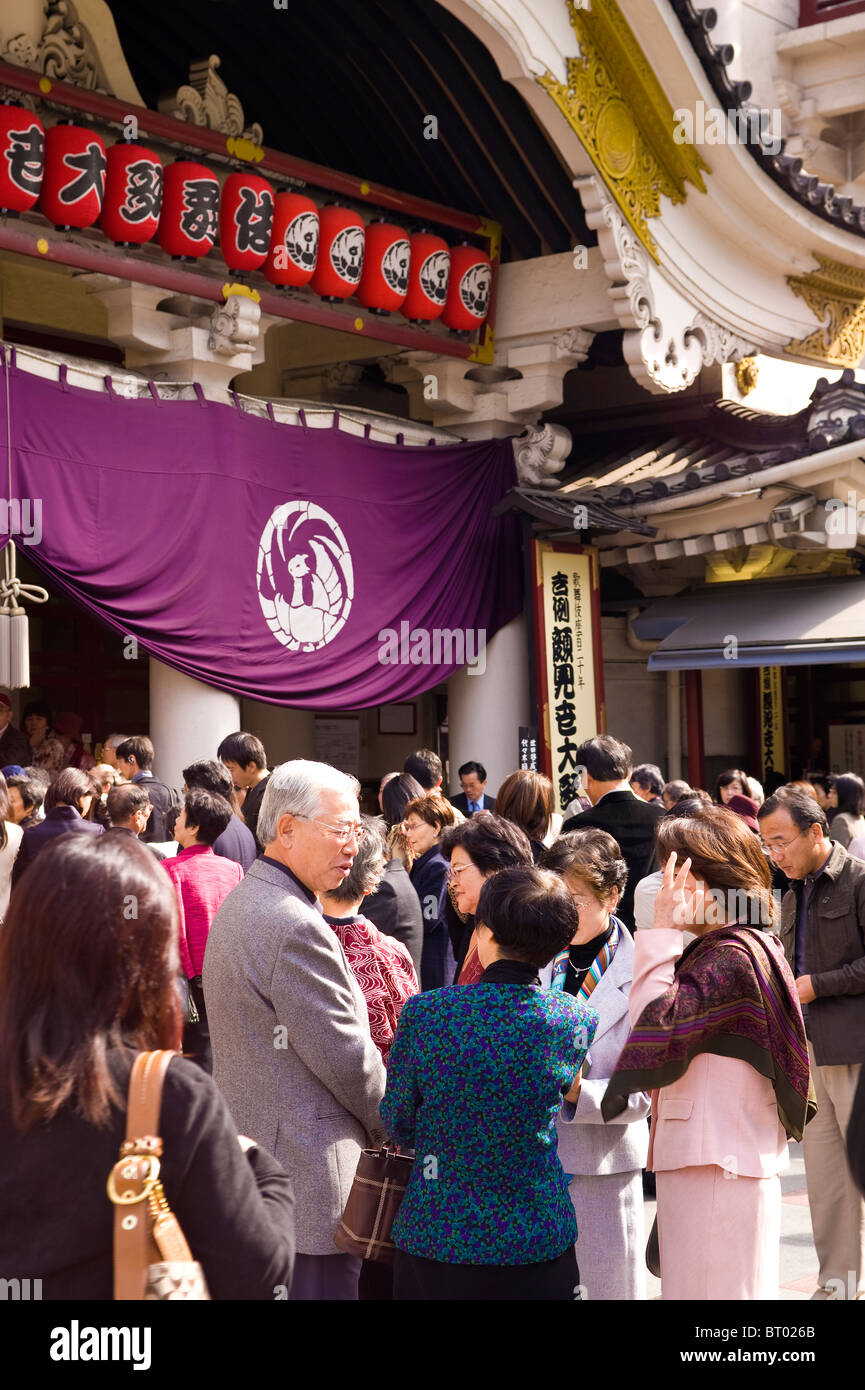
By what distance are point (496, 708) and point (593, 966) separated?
811cm

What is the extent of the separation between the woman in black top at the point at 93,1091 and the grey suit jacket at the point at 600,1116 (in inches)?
61.9

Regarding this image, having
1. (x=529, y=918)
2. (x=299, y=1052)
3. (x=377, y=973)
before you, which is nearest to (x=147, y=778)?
(x=377, y=973)

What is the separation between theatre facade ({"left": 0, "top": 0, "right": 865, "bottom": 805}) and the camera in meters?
9.27

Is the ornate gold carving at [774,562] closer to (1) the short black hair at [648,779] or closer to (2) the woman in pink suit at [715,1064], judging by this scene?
(1) the short black hair at [648,779]

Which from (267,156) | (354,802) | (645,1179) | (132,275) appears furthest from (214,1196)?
(267,156)

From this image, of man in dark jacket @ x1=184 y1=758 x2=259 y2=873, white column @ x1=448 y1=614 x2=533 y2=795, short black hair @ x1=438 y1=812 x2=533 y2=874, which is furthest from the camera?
white column @ x1=448 y1=614 x2=533 y2=795

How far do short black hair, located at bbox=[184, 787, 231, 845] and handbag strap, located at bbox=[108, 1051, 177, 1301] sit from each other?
3355 millimetres

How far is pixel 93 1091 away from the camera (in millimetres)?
1901

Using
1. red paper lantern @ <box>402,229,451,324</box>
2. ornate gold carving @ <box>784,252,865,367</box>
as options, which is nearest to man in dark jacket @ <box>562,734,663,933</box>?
red paper lantern @ <box>402,229,451,324</box>

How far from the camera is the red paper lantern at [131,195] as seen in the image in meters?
9.12

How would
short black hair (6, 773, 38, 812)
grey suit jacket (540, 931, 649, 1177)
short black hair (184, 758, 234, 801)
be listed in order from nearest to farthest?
grey suit jacket (540, 931, 649, 1177)
short black hair (184, 758, 234, 801)
short black hair (6, 773, 38, 812)

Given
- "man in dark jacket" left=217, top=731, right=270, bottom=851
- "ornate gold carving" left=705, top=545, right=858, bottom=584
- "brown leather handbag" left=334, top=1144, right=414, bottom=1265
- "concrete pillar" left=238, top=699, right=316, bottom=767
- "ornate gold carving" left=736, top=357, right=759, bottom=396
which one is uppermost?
"ornate gold carving" left=736, top=357, right=759, bottom=396

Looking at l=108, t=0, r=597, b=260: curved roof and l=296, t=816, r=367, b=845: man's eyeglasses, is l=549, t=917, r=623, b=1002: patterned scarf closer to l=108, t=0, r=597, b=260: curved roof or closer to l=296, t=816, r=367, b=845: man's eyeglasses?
l=296, t=816, r=367, b=845: man's eyeglasses

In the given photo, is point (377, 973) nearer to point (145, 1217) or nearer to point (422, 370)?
point (145, 1217)
